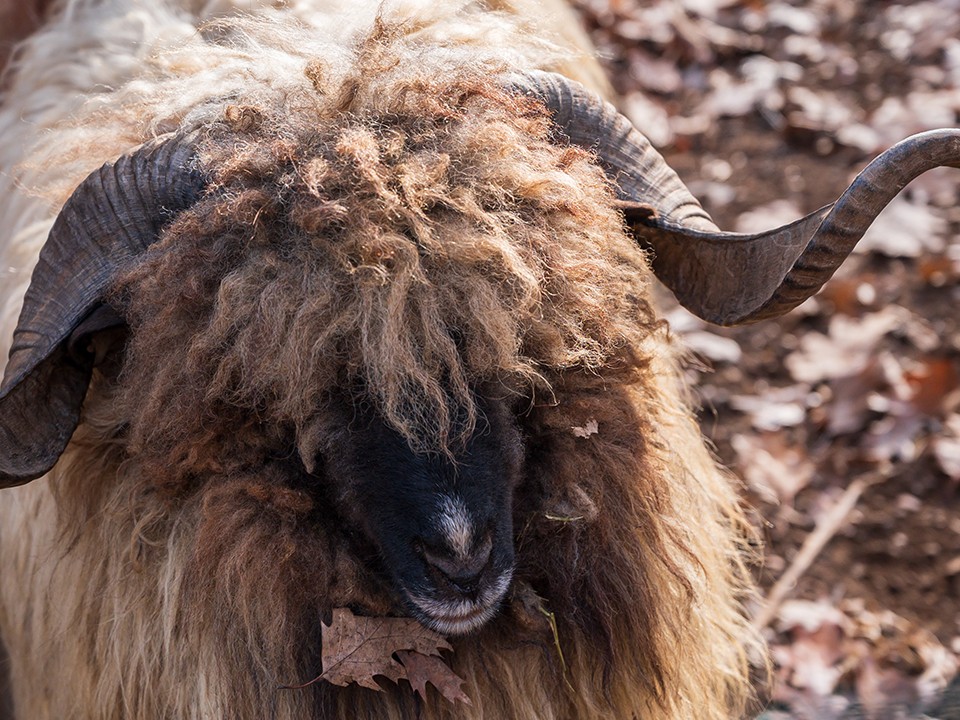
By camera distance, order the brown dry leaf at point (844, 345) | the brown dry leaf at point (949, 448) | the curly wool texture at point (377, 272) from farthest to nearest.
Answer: the brown dry leaf at point (844, 345)
the brown dry leaf at point (949, 448)
the curly wool texture at point (377, 272)

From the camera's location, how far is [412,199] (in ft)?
8.16

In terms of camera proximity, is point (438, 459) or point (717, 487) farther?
point (717, 487)

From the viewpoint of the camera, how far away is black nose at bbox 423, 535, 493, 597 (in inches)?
92.0

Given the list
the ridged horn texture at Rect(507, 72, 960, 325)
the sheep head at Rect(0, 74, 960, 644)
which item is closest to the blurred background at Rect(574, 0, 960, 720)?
the ridged horn texture at Rect(507, 72, 960, 325)

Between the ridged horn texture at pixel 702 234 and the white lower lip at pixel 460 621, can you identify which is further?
the ridged horn texture at pixel 702 234

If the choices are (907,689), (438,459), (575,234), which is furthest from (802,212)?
(438,459)

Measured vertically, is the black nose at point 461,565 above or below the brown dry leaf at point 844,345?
above

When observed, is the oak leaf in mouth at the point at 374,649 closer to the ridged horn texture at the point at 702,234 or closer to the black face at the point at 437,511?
the black face at the point at 437,511

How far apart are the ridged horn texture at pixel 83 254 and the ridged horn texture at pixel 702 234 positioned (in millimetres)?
851

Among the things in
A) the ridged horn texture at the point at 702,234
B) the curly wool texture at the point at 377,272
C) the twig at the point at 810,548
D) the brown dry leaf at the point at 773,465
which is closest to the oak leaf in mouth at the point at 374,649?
the curly wool texture at the point at 377,272

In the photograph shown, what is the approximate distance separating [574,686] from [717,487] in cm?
79

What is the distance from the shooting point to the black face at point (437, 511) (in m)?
2.35

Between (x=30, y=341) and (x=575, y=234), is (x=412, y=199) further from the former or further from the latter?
(x=30, y=341)

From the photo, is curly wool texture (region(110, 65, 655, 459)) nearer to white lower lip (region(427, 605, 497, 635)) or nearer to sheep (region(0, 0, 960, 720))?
sheep (region(0, 0, 960, 720))
